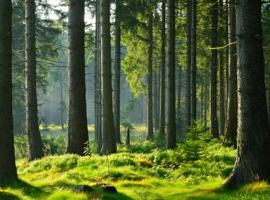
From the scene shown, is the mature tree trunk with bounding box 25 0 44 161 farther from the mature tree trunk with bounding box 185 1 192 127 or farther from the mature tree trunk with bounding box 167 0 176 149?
the mature tree trunk with bounding box 185 1 192 127

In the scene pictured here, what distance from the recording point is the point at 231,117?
17688 millimetres

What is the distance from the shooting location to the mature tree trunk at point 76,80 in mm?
15539

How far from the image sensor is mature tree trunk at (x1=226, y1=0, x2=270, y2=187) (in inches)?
372

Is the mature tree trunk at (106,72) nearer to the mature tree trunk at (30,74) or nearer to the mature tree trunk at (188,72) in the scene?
the mature tree trunk at (30,74)

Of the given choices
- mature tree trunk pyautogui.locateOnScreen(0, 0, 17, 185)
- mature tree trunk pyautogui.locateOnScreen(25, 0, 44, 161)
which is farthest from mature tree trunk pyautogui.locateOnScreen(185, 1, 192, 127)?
mature tree trunk pyautogui.locateOnScreen(0, 0, 17, 185)

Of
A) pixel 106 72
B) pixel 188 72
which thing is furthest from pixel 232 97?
pixel 188 72

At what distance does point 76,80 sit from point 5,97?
4.28 meters

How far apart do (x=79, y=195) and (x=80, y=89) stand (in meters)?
6.87

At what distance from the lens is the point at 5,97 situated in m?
11.8

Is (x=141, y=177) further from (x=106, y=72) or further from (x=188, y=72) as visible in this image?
(x=188, y=72)

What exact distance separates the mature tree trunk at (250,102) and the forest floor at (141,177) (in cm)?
55

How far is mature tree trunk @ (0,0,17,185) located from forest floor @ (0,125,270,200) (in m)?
0.56

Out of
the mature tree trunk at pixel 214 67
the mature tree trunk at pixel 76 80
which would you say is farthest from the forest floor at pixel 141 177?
the mature tree trunk at pixel 214 67

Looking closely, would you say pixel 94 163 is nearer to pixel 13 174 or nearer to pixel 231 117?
pixel 13 174
